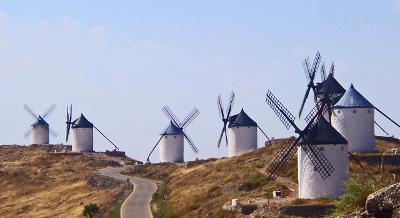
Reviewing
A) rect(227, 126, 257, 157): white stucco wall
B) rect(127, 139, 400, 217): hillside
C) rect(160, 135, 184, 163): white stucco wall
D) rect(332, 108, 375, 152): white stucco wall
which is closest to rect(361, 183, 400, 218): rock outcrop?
rect(127, 139, 400, 217): hillside

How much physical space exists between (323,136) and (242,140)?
35703 millimetres

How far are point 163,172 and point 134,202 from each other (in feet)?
76.0

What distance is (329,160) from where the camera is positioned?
1816 inches

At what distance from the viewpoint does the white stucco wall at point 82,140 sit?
108 meters

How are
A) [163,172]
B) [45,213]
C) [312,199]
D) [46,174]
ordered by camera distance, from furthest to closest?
[46,174]
[163,172]
[45,213]
[312,199]

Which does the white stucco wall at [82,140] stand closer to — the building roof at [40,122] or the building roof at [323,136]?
the building roof at [40,122]

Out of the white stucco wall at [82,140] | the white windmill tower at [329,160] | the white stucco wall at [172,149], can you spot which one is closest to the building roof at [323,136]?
the white windmill tower at [329,160]

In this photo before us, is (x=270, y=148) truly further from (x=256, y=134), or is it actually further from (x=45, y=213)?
(x=45, y=213)

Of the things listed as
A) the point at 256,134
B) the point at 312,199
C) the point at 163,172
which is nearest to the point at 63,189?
the point at 163,172

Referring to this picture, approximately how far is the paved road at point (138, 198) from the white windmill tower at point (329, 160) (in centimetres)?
1179

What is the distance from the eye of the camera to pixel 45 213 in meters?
68.9

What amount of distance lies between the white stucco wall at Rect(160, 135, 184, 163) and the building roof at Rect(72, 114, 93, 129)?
18381 millimetres

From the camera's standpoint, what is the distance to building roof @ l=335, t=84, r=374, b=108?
57.6m

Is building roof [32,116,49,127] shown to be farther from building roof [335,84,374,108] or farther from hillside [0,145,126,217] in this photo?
building roof [335,84,374,108]
